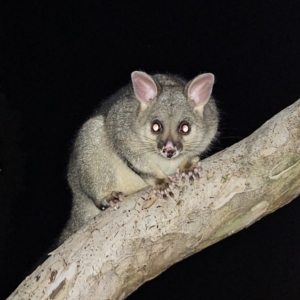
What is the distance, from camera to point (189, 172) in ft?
12.2

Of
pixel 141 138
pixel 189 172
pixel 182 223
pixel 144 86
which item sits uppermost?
pixel 144 86

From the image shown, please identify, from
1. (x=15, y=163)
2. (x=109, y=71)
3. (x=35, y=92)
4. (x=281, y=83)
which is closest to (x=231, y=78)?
(x=281, y=83)

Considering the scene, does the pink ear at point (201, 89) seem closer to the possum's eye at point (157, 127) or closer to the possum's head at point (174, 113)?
the possum's head at point (174, 113)

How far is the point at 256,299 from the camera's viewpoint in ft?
19.9

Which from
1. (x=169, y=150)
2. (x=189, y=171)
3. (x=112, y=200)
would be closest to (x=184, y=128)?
(x=169, y=150)

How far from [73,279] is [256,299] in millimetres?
3151

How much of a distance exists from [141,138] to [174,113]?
1.00ft

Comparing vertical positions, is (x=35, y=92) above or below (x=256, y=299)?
above

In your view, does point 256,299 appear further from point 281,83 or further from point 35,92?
point 35,92

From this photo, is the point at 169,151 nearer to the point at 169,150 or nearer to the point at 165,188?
the point at 169,150

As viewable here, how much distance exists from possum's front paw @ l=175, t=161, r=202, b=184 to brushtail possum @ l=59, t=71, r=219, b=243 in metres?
0.09

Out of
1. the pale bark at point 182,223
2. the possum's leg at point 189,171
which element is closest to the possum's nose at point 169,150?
the possum's leg at point 189,171

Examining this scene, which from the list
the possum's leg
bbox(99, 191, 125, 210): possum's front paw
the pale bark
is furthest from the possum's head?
the pale bark

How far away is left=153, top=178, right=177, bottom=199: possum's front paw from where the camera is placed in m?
3.68
